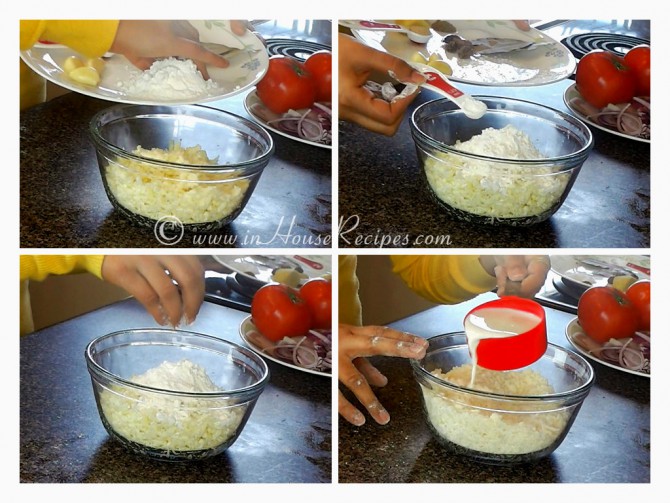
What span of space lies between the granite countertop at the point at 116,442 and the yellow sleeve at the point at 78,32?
365 mm

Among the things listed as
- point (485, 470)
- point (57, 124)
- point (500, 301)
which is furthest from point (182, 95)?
point (485, 470)

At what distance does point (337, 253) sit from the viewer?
53.4 inches

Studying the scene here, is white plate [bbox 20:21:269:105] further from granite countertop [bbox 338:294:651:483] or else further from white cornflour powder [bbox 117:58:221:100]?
granite countertop [bbox 338:294:651:483]

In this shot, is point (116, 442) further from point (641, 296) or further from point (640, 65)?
point (640, 65)

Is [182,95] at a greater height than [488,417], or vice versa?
[182,95]

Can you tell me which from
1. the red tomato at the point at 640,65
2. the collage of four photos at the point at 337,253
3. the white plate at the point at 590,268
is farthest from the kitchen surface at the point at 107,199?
the red tomato at the point at 640,65

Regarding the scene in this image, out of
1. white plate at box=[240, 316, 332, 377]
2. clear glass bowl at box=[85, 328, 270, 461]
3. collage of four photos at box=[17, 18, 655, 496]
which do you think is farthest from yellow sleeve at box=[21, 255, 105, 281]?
white plate at box=[240, 316, 332, 377]

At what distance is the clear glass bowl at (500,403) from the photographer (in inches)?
51.1

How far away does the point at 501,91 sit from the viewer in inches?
54.8

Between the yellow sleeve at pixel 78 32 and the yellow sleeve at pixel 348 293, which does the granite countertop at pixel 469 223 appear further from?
the yellow sleeve at pixel 78 32

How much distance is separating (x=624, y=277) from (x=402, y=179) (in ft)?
1.16

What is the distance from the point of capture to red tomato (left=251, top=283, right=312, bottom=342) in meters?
1.38
